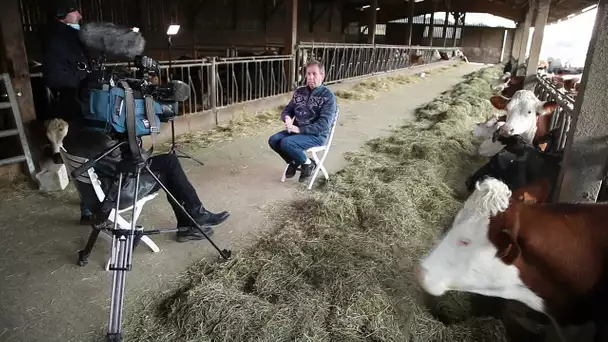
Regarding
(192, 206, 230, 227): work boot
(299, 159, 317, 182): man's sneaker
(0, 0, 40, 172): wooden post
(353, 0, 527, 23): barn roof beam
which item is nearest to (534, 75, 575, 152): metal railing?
(299, 159, 317, 182): man's sneaker

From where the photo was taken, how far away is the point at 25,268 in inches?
104

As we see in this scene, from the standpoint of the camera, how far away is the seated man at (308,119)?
3.99 m

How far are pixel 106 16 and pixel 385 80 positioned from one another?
7545 mm

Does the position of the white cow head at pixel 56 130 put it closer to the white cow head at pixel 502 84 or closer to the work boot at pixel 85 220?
the work boot at pixel 85 220

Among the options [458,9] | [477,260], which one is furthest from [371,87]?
[458,9]

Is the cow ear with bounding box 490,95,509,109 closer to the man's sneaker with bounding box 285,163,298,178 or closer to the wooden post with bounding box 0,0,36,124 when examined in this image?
the man's sneaker with bounding box 285,163,298,178

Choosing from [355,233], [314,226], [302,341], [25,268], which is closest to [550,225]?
[302,341]

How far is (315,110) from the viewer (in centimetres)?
407

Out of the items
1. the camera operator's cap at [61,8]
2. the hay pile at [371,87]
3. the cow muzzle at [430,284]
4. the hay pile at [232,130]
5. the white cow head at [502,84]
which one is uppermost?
the camera operator's cap at [61,8]

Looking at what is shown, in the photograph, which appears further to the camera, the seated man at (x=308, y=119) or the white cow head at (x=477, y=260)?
the seated man at (x=308, y=119)

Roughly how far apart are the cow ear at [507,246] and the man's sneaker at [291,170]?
8.83ft

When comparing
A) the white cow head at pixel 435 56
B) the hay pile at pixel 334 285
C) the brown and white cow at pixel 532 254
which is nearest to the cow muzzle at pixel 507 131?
the hay pile at pixel 334 285

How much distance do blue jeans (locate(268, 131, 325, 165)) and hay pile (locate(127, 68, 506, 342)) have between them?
389 mm

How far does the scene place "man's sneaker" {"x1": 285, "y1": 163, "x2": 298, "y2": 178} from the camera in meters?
4.24
